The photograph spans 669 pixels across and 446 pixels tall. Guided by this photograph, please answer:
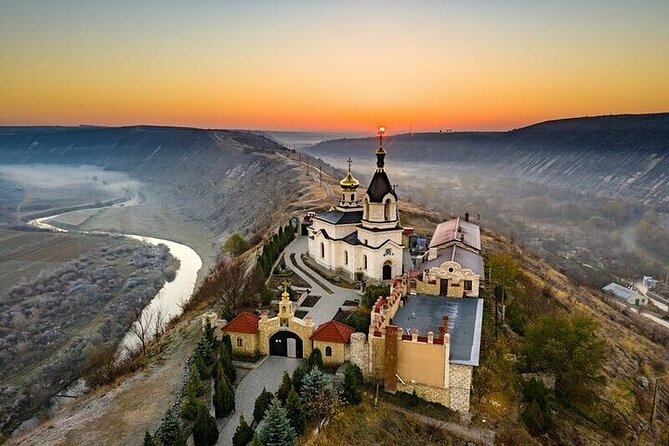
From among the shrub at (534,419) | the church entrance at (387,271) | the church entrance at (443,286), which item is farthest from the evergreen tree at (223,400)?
the church entrance at (387,271)

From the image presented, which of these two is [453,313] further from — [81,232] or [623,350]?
[81,232]

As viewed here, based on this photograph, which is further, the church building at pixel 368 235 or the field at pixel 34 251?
the field at pixel 34 251

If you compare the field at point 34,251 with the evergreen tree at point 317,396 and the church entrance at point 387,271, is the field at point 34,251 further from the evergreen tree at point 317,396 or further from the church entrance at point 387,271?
the evergreen tree at point 317,396

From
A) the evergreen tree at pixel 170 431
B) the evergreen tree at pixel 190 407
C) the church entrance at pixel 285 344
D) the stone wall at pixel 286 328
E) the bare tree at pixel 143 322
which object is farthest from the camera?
the bare tree at pixel 143 322

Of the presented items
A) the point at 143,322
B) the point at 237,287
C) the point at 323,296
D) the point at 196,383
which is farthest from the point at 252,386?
the point at 143,322

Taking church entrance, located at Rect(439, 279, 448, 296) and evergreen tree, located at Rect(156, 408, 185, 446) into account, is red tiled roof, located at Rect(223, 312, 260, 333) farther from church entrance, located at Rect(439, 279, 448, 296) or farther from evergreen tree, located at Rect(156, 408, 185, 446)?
church entrance, located at Rect(439, 279, 448, 296)

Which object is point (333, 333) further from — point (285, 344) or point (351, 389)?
point (351, 389)

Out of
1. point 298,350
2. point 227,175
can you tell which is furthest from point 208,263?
point 227,175

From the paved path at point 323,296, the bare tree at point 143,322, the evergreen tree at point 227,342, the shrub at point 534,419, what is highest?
the evergreen tree at point 227,342
